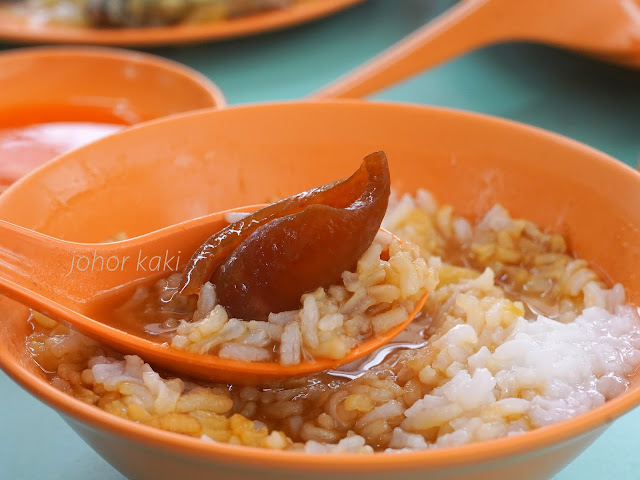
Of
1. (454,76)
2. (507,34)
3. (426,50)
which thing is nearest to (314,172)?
(426,50)

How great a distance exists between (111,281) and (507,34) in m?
1.69

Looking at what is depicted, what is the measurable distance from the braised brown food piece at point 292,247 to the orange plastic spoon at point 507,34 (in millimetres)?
1027

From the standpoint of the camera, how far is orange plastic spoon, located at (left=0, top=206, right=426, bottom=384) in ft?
3.92

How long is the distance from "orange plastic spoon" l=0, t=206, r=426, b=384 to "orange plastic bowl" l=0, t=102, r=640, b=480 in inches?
3.1

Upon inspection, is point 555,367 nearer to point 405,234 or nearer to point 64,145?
point 405,234

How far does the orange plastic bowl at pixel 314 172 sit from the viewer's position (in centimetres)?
145

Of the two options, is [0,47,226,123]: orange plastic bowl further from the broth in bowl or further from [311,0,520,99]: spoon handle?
the broth in bowl

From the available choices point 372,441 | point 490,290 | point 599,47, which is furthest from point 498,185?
point 599,47

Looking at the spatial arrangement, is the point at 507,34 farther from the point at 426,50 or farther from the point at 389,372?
the point at 389,372

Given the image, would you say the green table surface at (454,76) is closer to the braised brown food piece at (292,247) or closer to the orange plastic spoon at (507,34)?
the orange plastic spoon at (507,34)

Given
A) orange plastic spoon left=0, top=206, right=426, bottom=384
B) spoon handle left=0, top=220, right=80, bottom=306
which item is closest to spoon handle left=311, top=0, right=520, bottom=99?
orange plastic spoon left=0, top=206, right=426, bottom=384

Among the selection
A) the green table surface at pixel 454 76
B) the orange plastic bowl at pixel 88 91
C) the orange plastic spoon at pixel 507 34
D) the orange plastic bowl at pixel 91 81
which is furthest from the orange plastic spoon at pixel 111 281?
the green table surface at pixel 454 76

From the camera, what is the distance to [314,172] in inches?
66.5

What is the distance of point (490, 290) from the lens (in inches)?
56.9
